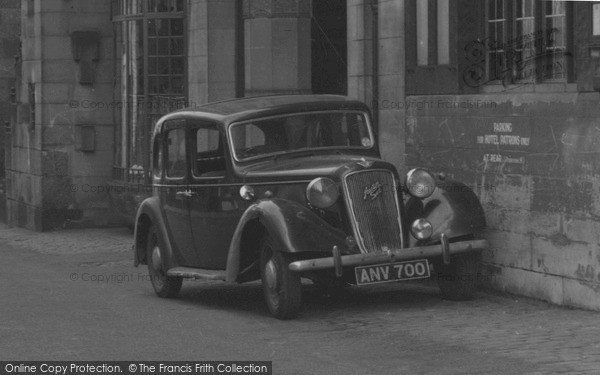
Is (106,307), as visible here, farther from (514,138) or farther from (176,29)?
(176,29)

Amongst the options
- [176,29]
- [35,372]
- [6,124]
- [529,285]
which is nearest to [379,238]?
[529,285]

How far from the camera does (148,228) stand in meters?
14.6

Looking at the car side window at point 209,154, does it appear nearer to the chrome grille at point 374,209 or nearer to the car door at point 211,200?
the car door at point 211,200

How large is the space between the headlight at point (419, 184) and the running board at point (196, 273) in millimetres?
1890

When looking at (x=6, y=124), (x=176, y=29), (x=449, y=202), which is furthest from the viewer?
(x=6, y=124)

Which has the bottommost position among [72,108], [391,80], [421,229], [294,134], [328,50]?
[421,229]

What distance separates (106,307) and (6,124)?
13543mm

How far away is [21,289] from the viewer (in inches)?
589

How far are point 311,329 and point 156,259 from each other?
345cm

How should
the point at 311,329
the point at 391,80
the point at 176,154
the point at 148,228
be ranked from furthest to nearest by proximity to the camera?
1. the point at 391,80
2. the point at 148,228
3. the point at 176,154
4. the point at 311,329

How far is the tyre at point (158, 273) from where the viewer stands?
14.0 m

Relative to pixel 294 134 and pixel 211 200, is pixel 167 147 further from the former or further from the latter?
pixel 294 134

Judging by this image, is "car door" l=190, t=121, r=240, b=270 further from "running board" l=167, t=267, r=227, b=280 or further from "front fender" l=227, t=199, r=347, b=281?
"front fender" l=227, t=199, r=347, b=281

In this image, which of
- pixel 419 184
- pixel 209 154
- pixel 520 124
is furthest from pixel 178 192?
pixel 520 124
